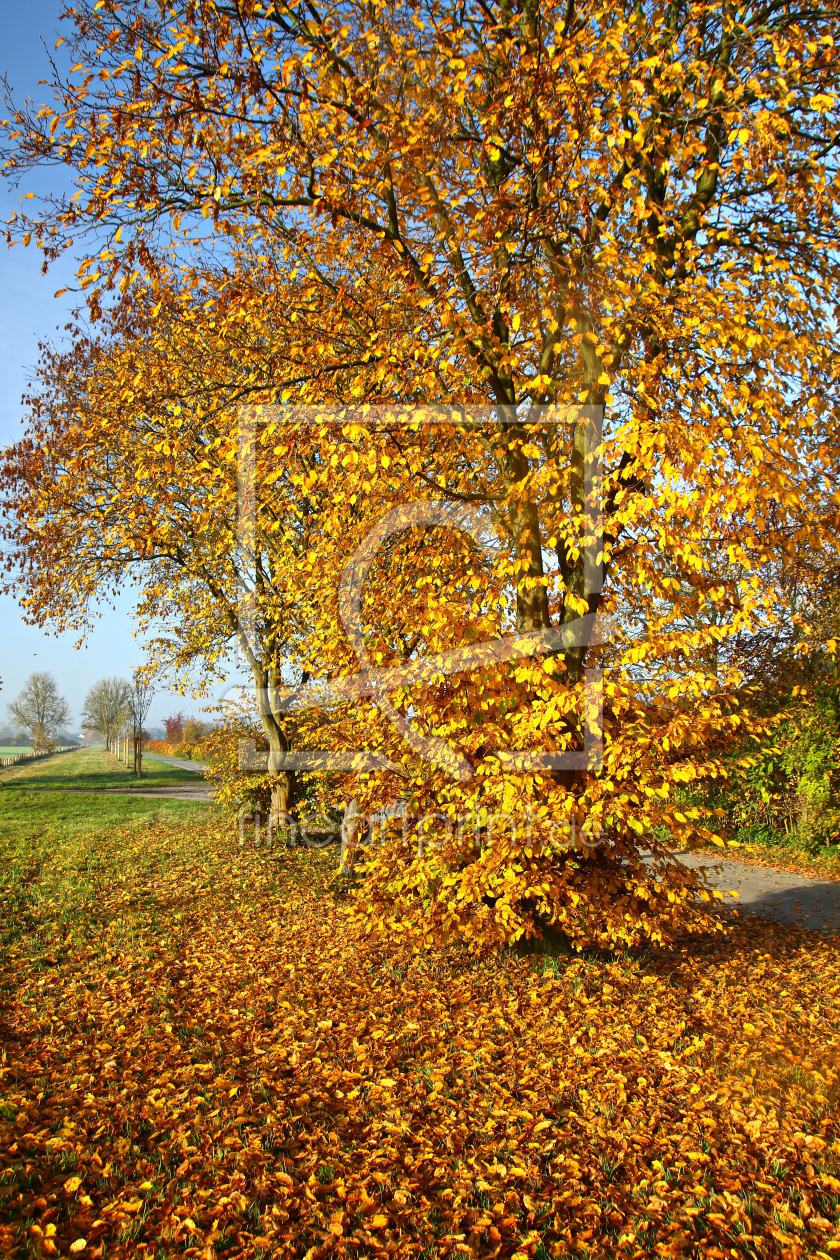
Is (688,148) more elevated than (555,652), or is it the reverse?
(688,148)

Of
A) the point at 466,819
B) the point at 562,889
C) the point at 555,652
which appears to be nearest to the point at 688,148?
the point at 555,652

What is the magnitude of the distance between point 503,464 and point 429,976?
15.2 feet

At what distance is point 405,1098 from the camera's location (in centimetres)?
389

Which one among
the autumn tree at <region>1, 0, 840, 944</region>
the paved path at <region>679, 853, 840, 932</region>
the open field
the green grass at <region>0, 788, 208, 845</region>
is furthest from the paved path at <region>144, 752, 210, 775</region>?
the autumn tree at <region>1, 0, 840, 944</region>

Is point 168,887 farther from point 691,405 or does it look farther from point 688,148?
point 688,148

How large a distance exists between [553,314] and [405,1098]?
556 cm

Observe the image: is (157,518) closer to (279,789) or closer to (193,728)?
(279,789)

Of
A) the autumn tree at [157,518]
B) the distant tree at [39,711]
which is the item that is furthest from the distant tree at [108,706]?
the autumn tree at [157,518]

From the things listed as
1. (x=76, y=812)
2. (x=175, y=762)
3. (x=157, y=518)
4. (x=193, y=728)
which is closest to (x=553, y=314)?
(x=157, y=518)

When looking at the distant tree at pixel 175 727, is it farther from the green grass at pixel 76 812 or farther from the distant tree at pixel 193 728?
the green grass at pixel 76 812

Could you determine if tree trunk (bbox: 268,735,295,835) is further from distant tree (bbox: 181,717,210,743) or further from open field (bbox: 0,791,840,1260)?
distant tree (bbox: 181,717,210,743)

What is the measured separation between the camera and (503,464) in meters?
5.91

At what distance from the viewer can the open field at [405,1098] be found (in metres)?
2.87

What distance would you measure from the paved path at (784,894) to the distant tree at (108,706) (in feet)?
98.2
